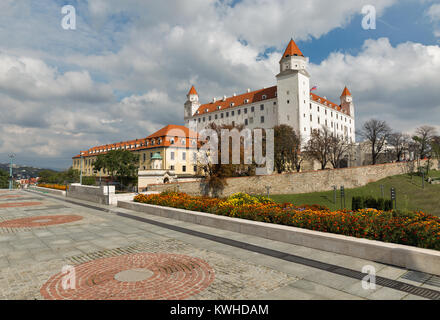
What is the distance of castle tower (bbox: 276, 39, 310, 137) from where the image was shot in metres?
70.8

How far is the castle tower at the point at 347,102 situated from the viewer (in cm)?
10056

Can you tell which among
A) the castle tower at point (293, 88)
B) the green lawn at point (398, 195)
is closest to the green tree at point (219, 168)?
the green lawn at point (398, 195)

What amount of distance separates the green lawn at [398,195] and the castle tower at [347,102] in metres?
57.4

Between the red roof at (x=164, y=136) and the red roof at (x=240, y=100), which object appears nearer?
the red roof at (x=164, y=136)

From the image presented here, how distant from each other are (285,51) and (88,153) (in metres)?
73.8

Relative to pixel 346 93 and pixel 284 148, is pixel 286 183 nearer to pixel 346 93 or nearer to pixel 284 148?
pixel 284 148

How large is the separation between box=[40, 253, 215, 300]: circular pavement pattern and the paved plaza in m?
0.02

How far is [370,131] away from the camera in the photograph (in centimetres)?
6462

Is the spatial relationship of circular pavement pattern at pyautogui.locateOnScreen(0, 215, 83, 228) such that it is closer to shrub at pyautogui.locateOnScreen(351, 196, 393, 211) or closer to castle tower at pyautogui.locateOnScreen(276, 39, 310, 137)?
shrub at pyautogui.locateOnScreen(351, 196, 393, 211)

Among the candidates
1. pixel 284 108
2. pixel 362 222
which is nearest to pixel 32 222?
pixel 362 222

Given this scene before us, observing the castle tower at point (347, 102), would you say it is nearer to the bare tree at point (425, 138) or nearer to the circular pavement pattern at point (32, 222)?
the bare tree at point (425, 138)
